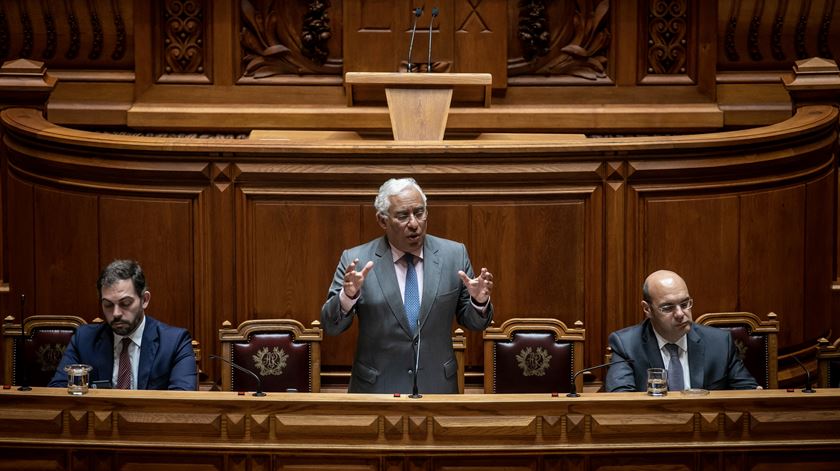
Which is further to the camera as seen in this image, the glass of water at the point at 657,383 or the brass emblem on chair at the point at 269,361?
the brass emblem on chair at the point at 269,361

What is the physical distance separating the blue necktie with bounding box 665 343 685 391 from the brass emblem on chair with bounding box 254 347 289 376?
60.3 inches

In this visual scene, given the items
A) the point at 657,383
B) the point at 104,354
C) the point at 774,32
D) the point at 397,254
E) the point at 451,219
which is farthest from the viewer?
the point at 774,32

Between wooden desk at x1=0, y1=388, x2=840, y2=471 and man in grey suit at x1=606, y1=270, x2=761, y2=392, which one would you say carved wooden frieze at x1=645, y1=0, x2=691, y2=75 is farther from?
wooden desk at x1=0, y1=388, x2=840, y2=471

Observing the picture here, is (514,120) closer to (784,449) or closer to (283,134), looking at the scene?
(283,134)

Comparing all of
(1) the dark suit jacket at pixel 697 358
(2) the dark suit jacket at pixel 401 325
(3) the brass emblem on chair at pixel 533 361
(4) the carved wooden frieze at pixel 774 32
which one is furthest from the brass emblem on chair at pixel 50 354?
(4) the carved wooden frieze at pixel 774 32

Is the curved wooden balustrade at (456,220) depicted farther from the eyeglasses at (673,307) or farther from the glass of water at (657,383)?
the glass of water at (657,383)

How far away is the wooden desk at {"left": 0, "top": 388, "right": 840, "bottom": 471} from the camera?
14.1ft

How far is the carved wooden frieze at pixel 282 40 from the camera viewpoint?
8758 millimetres

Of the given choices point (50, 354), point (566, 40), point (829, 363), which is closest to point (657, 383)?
point (829, 363)

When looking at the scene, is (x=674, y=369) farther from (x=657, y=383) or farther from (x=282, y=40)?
(x=282, y=40)

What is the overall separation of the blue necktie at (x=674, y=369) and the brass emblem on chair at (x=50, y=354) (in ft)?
7.79

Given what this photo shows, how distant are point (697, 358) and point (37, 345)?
2.58 metres

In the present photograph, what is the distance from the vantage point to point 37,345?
5422 mm

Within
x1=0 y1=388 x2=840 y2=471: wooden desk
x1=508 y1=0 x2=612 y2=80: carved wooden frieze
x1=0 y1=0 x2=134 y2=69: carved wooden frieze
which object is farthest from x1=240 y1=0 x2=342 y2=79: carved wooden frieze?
x1=0 y1=388 x2=840 y2=471: wooden desk
